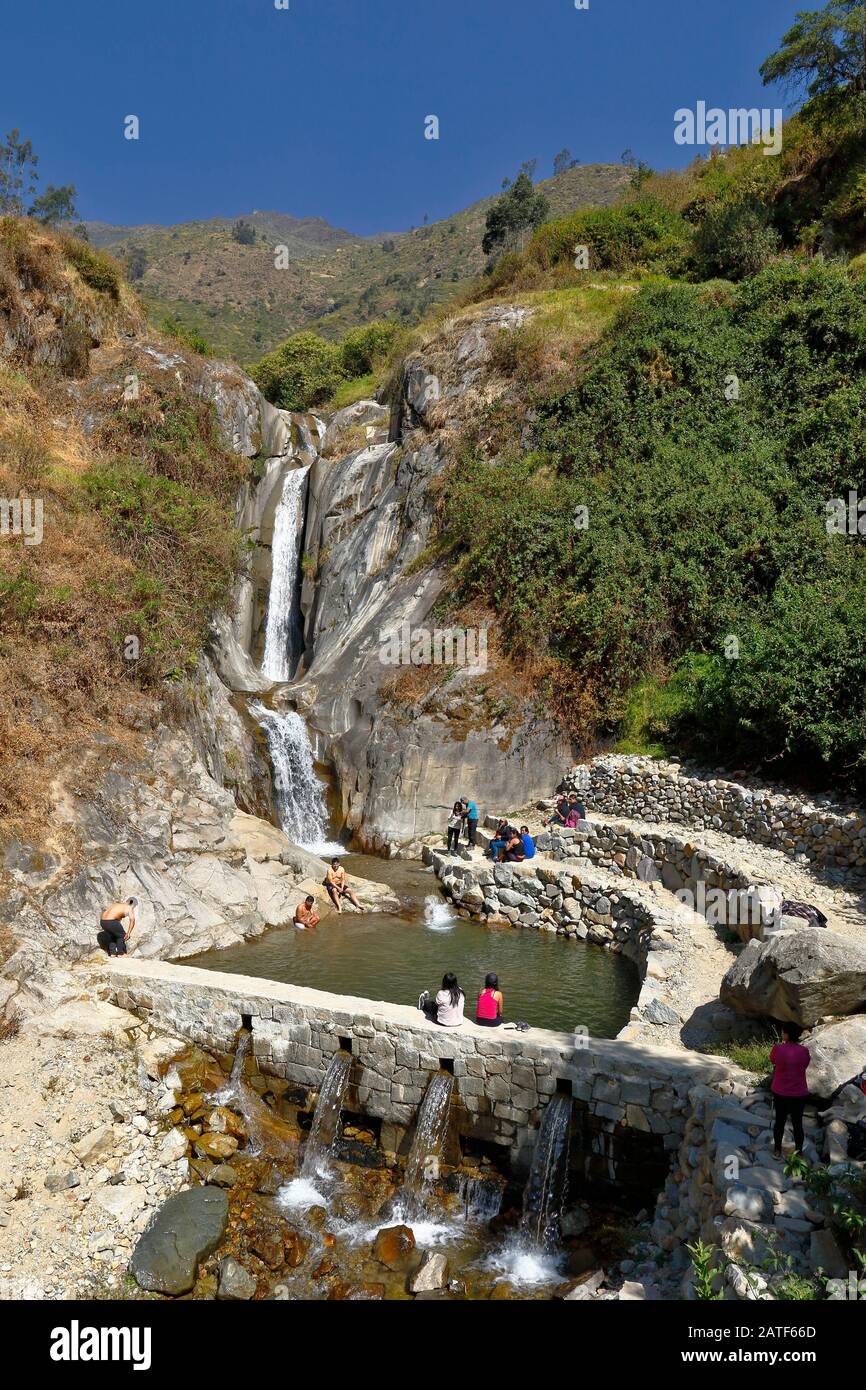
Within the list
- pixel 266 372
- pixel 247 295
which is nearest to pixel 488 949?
pixel 266 372

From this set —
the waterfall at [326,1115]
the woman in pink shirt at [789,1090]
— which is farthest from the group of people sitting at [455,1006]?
the woman in pink shirt at [789,1090]

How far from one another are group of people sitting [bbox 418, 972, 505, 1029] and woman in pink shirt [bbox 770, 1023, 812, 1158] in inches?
137

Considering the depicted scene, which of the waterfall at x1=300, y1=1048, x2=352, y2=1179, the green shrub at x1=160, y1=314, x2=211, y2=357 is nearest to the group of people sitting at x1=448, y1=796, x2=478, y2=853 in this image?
the waterfall at x1=300, y1=1048, x2=352, y2=1179

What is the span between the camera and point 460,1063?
8.59 metres

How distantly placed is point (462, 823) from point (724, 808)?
5542 millimetres

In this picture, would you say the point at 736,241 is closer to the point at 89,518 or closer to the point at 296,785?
the point at 89,518

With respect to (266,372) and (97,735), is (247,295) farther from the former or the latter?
(97,735)

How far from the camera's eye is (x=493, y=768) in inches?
723

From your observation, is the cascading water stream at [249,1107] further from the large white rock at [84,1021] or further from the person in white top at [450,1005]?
the person in white top at [450,1005]

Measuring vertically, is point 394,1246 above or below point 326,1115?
below

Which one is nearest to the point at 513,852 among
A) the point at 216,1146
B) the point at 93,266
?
the point at 216,1146

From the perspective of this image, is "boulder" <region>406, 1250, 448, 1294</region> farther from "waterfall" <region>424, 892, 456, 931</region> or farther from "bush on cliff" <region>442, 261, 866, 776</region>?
"bush on cliff" <region>442, 261, 866, 776</region>

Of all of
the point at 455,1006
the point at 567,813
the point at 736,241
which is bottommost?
the point at 455,1006
